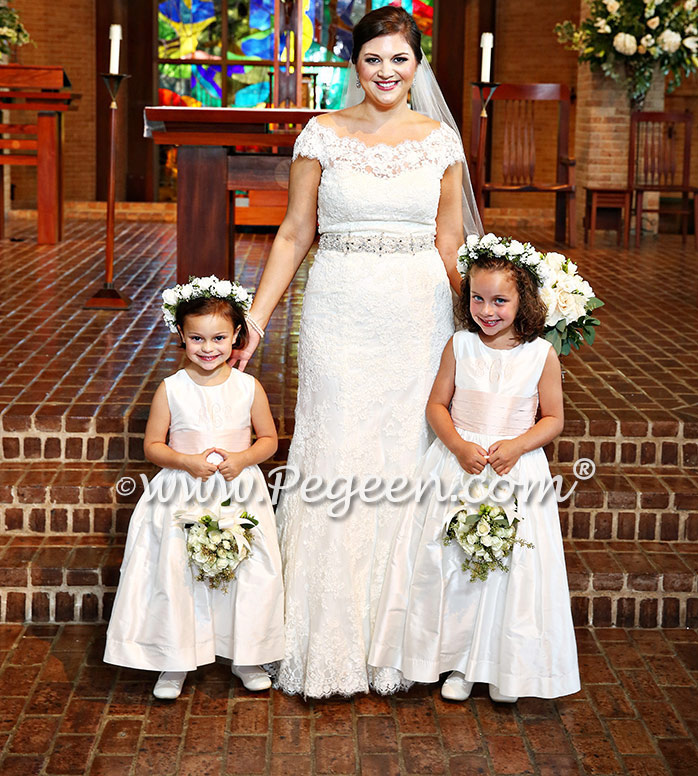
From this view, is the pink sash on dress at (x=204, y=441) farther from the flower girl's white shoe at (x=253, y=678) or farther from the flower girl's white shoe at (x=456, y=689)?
the flower girl's white shoe at (x=456, y=689)

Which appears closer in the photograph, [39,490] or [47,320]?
[39,490]

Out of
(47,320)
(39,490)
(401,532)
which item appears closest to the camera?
(401,532)

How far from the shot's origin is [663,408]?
5.14 meters

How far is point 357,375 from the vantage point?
3.79 metres

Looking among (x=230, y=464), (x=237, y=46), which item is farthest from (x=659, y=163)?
(x=230, y=464)

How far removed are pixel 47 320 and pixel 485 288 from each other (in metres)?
3.88

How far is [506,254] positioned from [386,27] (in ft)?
2.51

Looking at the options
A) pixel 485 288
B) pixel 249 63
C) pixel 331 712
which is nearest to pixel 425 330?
pixel 485 288

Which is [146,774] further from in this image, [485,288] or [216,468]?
[485,288]

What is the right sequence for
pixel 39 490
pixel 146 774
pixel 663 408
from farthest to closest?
pixel 663 408 → pixel 39 490 → pixel 146 774

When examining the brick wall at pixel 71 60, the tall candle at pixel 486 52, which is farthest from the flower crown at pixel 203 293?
the brick wall at pixel 71 60

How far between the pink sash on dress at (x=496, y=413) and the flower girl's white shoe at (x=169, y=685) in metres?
1.20

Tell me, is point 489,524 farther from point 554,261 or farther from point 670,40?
point 670,40

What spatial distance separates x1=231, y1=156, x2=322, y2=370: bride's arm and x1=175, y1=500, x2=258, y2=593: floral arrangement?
49cm
